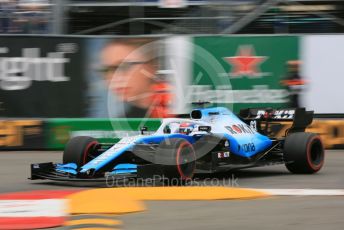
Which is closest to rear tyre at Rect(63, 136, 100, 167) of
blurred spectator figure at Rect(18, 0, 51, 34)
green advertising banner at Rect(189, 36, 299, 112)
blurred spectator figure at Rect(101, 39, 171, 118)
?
blurred spectator figure at Rect(101, 39, 171, 118)

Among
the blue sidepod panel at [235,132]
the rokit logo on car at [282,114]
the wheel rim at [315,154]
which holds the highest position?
the rokit logo on car at [282,114]

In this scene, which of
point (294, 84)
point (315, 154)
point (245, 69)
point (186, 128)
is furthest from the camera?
point (245, 69)

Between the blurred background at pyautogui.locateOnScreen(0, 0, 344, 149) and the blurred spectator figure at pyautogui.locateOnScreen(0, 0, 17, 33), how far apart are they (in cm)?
3

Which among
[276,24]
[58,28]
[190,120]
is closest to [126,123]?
[58,28]

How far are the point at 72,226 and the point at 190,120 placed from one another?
3845 millimetres

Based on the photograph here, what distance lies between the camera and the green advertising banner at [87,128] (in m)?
15.1

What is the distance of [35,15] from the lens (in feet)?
52.1

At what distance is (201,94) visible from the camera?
15.1m

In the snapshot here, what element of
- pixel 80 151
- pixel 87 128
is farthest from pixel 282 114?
pixel 87 128

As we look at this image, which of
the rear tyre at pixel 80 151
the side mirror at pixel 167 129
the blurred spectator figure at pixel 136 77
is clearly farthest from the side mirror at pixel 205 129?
the blurred spectator figure at pixel 136 77

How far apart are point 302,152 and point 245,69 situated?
17.7 ft

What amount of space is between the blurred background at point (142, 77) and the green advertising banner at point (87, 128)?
0.07 feet

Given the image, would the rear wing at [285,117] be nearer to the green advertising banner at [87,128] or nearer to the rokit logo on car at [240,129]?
the rokit logo on car at [240,129]

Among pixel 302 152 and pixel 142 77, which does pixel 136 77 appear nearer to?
pixel 142 77
